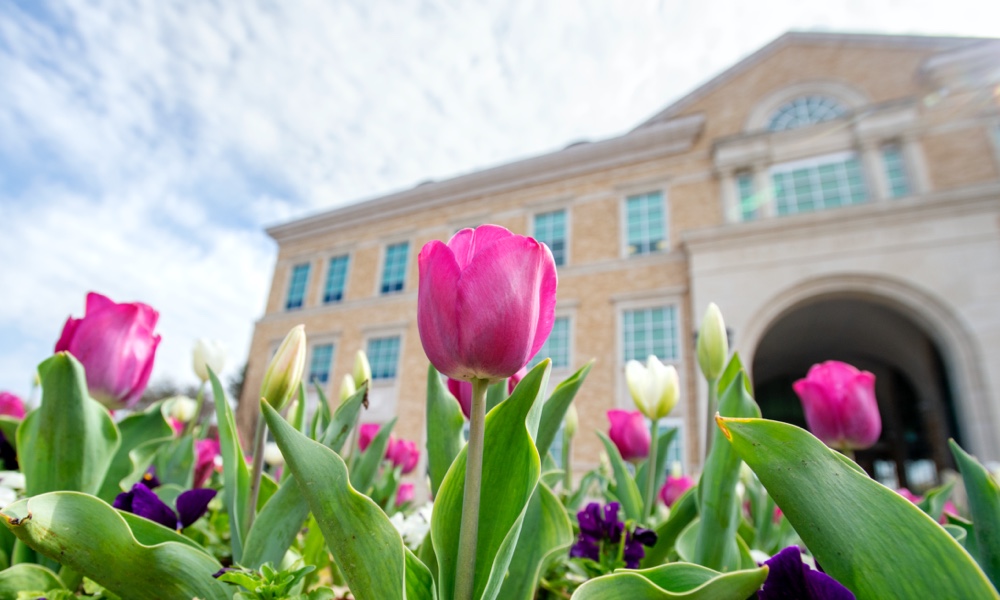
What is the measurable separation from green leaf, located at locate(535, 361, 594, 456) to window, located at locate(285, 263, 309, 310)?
16.5 metres

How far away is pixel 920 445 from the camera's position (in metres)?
13.6

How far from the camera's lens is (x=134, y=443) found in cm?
115

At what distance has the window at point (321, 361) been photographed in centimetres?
1461

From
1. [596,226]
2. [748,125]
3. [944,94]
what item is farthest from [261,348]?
[944,94]

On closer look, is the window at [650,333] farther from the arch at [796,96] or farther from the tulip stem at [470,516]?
the tulip stem at [470,516]

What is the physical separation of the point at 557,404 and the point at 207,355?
1027 mm

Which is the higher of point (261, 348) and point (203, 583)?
point (261, 348)

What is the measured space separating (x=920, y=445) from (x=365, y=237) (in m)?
16.3

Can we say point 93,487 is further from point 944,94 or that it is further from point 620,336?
point 944,94

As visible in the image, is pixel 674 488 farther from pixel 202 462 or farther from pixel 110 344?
pixel 110 344

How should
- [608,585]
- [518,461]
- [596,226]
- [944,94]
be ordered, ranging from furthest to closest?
[596,226]
[944,94]
[518,461]
[608,585]

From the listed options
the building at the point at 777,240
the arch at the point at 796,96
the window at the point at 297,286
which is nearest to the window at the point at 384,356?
the building at the point at 777,240

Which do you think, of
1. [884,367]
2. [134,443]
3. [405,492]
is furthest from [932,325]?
[134,443]

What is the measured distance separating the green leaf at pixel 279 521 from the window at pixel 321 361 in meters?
14.5
